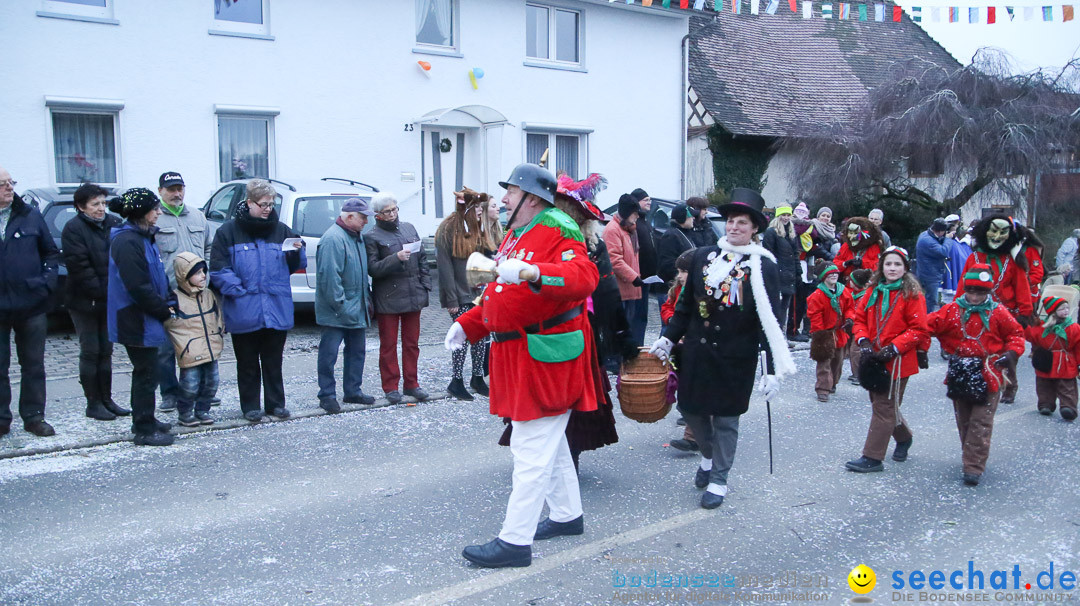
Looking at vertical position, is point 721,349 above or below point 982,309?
below

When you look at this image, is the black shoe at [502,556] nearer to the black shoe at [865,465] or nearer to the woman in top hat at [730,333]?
the woman in top hat at [730,333]

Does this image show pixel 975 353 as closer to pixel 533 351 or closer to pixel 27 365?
pixel 533 351

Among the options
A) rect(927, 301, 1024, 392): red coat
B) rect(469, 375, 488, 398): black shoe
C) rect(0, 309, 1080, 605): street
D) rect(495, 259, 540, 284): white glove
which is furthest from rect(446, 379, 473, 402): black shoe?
rect(495, 259, 540, 284): white glove

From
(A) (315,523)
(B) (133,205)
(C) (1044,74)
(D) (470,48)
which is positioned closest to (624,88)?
(D) (470,48)

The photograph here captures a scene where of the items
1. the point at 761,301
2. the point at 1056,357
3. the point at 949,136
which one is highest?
the point at 949,136

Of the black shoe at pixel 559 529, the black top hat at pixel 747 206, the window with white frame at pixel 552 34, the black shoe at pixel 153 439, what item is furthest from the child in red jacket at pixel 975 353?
the window with white frame at pixel 552 34

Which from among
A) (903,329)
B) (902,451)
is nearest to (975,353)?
(903,329)

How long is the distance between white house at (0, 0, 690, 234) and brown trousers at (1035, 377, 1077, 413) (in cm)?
1159

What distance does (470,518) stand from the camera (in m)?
4.99

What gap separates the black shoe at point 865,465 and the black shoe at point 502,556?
2.70m

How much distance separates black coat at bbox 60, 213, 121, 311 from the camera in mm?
6637

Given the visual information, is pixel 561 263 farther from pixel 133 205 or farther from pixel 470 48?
pixel 470 48

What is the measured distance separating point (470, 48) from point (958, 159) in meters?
10.9

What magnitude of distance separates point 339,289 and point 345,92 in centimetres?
931
